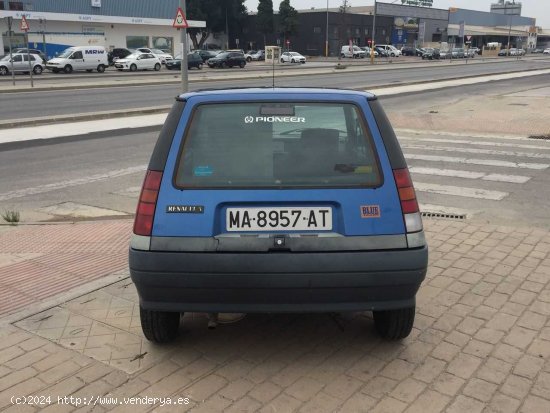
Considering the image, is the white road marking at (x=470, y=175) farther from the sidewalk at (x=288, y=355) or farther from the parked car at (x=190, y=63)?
the parked car at (x=190, y=63)

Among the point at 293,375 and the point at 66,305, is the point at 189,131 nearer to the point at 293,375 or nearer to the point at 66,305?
the point at 293,375

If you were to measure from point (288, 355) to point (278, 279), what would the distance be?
0.70 meters

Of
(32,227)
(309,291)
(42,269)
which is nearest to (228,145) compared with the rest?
(309,291)

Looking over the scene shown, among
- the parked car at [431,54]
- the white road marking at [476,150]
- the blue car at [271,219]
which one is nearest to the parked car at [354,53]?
the parked car at [431,54]

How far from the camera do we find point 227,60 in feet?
174

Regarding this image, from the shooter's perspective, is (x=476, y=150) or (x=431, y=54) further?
(x=431, y=54)

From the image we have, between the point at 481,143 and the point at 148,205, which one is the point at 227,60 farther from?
the point at 148,205

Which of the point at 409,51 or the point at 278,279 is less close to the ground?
the point at 409,51

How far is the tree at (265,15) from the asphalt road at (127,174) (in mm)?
84476

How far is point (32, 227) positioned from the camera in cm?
638

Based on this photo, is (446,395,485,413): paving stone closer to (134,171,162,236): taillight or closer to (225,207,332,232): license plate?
(225,207,332,232): license plate

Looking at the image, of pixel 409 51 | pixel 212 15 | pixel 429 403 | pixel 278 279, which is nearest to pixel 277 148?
pixel 278 279

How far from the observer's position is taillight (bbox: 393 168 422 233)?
3.20 metres

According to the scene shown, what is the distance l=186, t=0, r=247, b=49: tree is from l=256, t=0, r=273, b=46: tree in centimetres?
260
